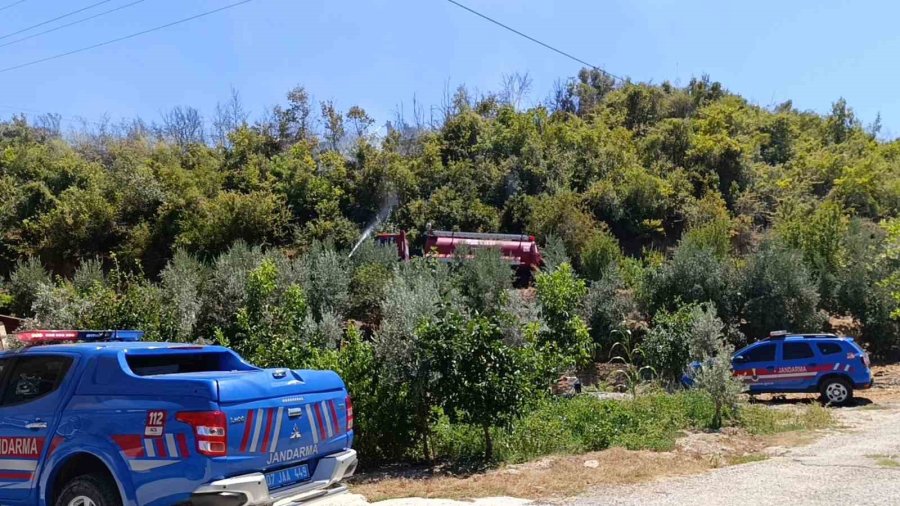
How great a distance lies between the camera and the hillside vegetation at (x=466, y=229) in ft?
38.6

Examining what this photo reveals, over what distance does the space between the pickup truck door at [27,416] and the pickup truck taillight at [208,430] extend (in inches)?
69.1

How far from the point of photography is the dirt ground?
8945 millimetres

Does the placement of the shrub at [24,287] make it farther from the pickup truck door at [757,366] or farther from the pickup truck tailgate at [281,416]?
the pickup truck tailgate at [281,416]

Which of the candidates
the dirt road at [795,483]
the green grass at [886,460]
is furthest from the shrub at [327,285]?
the green grass at [886,460]

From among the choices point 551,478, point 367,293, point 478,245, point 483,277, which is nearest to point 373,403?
point 551,478

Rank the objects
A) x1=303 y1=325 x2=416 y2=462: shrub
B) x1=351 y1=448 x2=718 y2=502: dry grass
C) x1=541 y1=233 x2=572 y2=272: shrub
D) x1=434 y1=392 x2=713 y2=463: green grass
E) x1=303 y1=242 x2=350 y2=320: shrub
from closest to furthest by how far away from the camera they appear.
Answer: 1. x1=351 y1=448 x2=718 y2=502: dry grass
2. x1=303 y1=325 x2=416 y2=462: shrub
3. x1=434 y1=392 x2=713 y2=463: green grass
4. x1=303 y1=242 x2=350 y2=320: shrub
5. x1=541 y1=233 x2=572 y2=272: shrub

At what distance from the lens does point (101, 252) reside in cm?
3444

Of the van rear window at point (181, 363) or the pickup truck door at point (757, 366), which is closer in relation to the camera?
the van rear window at point (181, 363)

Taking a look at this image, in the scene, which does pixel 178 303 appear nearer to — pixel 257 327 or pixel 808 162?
pixel 257 327

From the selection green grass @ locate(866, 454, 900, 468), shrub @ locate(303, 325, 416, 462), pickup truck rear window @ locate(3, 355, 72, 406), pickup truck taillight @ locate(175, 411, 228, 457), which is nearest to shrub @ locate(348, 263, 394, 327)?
shrub @ locate(303, 325, 416, 462)

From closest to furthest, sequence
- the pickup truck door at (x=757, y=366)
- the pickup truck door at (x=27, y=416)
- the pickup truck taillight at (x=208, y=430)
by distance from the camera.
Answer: the pickup truck taillight at (x=208, y=430) → the pickup truck door at (x=27, y=416) → the pickup truck door at (x=757, y=366)

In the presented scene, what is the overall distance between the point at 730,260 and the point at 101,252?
28.2 meters

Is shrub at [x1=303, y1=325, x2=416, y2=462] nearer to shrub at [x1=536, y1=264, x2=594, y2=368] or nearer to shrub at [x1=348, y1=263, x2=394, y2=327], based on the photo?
shrub at [x1=536, y1=264, x2=594, y2=368]

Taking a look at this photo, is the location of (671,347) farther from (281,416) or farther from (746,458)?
(281,416)
